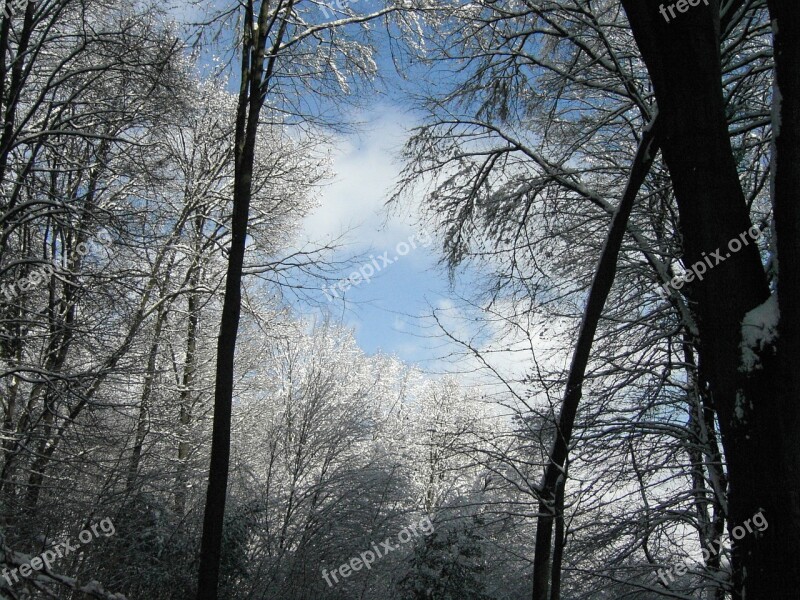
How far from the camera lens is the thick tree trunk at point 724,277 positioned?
2.30 meters

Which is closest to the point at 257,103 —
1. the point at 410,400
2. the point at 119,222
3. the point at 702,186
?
the point at 119,222

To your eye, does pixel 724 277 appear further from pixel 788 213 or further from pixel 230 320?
pixel 230 320

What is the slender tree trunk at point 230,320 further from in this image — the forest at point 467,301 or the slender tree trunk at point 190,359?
the slender tree trunk at point 190,359

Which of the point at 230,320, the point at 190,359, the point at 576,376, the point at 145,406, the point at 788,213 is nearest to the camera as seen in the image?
the point at 788,213

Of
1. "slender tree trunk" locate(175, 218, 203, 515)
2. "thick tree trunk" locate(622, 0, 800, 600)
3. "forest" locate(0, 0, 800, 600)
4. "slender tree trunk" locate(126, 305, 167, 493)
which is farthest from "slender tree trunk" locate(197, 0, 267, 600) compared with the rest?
"slender tree trunk" locate(175, 218, 203, 515)

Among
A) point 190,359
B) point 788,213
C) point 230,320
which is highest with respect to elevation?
point 190,359

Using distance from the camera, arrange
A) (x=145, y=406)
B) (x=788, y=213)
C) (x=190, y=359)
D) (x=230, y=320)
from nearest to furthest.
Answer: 1. (x=788, y=213)
2. (x=230, y=320)
3. (x=145, y=406)
4. (x=190, y=359)

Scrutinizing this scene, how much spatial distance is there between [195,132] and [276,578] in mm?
9160

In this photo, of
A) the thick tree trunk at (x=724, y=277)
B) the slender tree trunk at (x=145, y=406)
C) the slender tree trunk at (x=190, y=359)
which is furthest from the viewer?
the slender tree trunk at (x=190, y=359)

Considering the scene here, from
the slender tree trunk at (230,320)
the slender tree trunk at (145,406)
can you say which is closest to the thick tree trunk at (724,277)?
the slender tree trunk at (230,320)

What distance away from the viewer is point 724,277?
101 inches

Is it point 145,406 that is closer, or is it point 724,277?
point 724,277

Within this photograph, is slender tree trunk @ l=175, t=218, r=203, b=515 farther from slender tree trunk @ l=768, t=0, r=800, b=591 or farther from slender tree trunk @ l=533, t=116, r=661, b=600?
slender tree trunk @ l=768, t=0, r=800, b=591

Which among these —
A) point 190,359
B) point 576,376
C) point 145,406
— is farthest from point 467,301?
point 190,359
